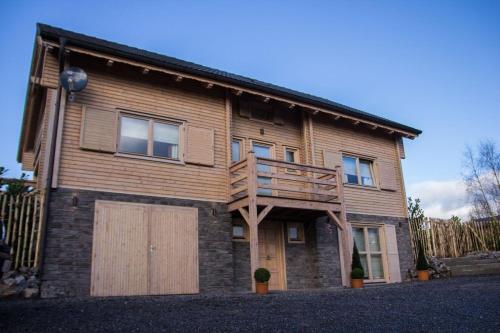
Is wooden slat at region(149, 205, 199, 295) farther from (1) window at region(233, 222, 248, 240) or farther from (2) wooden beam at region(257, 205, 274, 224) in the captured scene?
(2) wooden beam at region(257, 205, 274, 224)

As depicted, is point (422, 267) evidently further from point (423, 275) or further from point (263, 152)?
point (263, 152)

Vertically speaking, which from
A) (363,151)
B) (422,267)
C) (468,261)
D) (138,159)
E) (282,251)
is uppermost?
(363,151)

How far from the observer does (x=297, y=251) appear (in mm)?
12711

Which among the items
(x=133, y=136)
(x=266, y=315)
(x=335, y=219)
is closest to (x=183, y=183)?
(x=133, y=136)

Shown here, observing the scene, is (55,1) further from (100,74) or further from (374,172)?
(374,172)

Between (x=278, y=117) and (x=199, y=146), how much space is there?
3.31 meters

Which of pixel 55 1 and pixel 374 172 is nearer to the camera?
pixel 55 1

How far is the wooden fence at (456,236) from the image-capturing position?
16859mm

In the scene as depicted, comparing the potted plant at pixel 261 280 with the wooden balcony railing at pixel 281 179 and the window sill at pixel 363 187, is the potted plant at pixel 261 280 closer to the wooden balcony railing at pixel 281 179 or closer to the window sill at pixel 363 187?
the wooden balcony railing at pixel 281 179

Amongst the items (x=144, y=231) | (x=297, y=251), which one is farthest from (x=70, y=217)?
(x=297, y=251)

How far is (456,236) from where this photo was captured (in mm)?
17500

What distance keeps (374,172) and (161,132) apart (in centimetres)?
797

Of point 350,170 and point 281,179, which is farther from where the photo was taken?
point 350,170

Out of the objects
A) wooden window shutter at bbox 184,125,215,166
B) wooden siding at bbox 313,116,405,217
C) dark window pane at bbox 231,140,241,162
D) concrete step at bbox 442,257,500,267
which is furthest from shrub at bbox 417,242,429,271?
wooden window shutter at bbox 184,125,215,166
